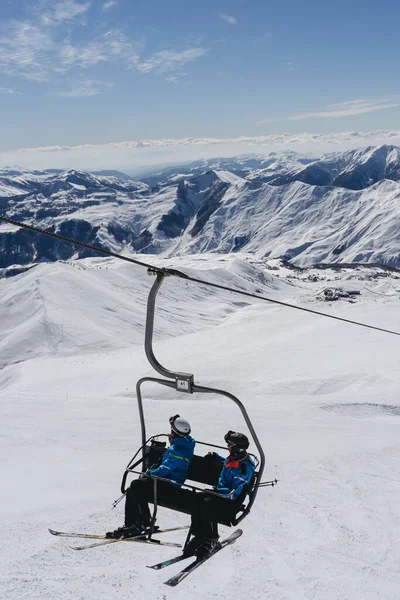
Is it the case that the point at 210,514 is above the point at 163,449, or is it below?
below

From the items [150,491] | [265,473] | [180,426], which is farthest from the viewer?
[265,473]

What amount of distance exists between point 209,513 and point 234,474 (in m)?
0.90

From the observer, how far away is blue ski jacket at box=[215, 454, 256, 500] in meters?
9.13

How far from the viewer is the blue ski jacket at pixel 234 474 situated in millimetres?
9133

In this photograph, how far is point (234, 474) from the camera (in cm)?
924

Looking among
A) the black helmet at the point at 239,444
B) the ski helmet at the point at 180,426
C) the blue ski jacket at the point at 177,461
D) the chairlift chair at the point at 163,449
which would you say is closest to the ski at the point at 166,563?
the chairlift chair at the point at 163,449

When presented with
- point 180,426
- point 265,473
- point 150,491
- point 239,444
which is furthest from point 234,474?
point 265,473

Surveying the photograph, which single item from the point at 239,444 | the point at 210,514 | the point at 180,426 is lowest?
the point at 210,514

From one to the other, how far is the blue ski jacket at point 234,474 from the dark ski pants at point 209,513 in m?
0.40

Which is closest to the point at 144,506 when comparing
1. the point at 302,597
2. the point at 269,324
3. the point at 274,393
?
the point at 302,597

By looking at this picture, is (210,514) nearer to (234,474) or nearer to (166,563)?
(234,474)

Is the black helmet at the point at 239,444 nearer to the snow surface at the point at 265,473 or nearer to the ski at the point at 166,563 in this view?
the ski at the point at 166,563

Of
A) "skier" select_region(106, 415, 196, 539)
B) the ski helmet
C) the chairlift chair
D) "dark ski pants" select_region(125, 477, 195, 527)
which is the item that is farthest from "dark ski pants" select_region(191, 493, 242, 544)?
the ski helmet

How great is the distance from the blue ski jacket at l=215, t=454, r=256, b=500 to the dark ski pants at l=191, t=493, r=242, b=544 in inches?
15.9
